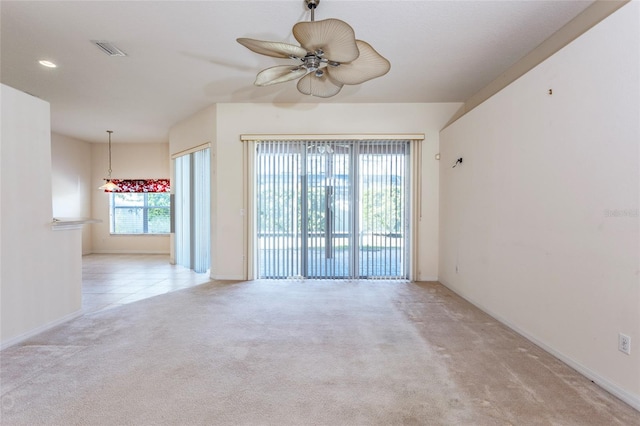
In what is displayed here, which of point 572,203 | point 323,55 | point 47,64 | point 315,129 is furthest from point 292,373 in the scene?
point 47,64

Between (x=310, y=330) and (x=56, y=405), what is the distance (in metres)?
1.79

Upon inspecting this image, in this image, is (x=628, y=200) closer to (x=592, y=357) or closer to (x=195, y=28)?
(x=592, y=357)

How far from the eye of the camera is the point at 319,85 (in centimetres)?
259

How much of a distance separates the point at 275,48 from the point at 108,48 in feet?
6.86

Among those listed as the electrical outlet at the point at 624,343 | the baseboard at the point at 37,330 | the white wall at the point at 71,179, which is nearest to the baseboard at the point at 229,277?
the baseboard at the point at 37,330

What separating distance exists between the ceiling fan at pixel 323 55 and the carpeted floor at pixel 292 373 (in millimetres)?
2200

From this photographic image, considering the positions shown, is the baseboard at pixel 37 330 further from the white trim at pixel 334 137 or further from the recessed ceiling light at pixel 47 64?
the white trim at pixel 334 137

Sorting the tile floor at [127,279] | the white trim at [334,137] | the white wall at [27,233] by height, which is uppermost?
the white trim at [334,137]

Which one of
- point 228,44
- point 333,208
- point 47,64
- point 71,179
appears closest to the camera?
point 228,44

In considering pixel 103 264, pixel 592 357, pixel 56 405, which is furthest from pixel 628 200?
pixel 103 264

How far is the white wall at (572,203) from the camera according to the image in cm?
171

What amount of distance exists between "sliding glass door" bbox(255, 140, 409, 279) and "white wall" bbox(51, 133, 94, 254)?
205 inches

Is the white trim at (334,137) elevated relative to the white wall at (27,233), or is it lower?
elevated

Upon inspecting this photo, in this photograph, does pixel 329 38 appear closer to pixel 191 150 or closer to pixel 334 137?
pixel 334 137
